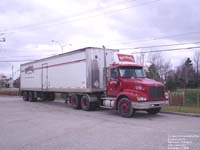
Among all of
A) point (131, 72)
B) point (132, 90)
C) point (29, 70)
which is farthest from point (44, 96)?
point (132, 90)

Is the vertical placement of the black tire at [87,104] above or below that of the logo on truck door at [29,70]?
below

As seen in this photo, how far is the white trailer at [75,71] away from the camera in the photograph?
19.0 metres

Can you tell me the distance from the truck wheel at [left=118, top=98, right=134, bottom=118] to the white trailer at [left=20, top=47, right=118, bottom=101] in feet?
9.36

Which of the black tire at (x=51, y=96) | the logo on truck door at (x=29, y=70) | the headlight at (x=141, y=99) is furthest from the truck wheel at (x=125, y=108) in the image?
the logo on truck door at (x=29, y=70)

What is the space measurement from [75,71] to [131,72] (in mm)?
4547

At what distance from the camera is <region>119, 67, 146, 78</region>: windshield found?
17188mm

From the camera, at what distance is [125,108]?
16.1 meters

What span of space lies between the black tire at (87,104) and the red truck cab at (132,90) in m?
1.75

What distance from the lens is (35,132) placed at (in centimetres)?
1109

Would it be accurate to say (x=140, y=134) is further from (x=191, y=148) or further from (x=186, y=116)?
(x=186, y=116)

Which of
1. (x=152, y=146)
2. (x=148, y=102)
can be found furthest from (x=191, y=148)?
(x=148, y=102)

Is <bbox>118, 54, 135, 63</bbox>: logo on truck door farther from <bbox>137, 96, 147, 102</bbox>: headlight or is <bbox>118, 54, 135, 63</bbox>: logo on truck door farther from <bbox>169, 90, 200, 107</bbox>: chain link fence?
<bbox>169, 90, 200, 107</bbox>: chain link fence

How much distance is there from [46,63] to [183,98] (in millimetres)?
11441

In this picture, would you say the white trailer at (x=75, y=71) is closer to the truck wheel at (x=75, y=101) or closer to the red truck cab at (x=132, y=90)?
the truck wheel at (x=75, y=101)
